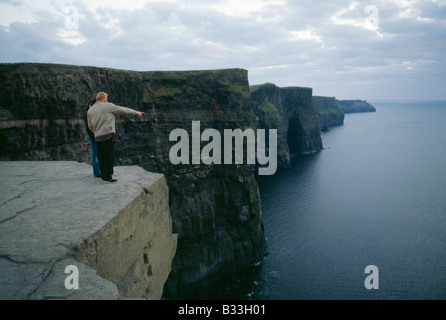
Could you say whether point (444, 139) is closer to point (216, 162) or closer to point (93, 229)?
point (216, 162)

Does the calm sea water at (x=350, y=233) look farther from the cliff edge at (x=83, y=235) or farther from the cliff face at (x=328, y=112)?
the cliff face at (x=328, y=112)

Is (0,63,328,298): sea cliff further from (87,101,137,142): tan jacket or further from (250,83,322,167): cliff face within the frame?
(250,83,322,167): cliff face

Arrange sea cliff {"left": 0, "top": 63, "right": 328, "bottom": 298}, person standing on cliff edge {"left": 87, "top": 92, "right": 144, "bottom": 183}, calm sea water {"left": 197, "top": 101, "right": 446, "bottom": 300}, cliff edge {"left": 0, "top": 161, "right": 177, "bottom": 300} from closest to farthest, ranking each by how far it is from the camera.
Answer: cliff edge {"left": 0, "top": 161, "right": 177, "bottom": 300} → person standing on cliff edge {"left": 87, "top": 92, "right": 144, "bottom": 183} → sea cliff {"left": 0, "top": 63, "right": 328, "bottom": 298} → calm sea water {"left": 197, "top": 101, "right": 446, "bottom": 300}

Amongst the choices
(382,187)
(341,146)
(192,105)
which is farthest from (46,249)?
(341,146)

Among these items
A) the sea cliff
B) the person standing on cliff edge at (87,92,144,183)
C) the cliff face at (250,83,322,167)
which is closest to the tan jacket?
the person standing on cliff edge at (87,92,144,183)

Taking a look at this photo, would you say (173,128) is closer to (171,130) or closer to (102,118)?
(171,130)

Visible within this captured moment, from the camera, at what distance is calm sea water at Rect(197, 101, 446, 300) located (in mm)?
28234

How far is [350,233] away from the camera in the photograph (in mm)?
38438

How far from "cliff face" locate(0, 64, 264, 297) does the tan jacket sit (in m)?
15.0

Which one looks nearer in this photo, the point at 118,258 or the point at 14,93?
the point at 118,258

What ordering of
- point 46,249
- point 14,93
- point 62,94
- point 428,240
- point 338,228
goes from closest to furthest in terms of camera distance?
point 46,249 < point 14,93 < point 62,94 < point 428,240 < point 338,228

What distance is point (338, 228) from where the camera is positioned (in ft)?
131

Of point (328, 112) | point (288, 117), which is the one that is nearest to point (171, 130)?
point (288, 117)

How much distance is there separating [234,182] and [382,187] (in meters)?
42.2
